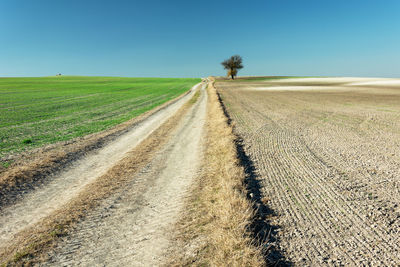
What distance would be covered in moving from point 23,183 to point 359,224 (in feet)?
29.8

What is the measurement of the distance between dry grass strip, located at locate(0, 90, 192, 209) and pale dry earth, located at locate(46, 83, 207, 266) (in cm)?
300

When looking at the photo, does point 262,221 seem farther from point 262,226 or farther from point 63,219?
point 63,219

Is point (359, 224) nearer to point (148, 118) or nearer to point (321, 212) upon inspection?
point (321, 212)

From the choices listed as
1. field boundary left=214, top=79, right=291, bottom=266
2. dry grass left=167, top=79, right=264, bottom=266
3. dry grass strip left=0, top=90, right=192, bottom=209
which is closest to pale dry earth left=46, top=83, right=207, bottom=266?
dry grass left=167, top=79, right=264, bottom=266

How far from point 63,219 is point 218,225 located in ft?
11.5

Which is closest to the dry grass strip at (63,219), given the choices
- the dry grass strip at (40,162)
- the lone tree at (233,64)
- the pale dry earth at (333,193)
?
the dry grass strip at (40,162)

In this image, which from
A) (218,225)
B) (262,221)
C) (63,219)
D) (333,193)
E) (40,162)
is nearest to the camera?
(218,225)

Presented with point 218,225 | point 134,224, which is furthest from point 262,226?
point 134,224

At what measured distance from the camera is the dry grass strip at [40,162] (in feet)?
22.3

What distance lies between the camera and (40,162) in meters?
8.58

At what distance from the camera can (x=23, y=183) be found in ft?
23.1

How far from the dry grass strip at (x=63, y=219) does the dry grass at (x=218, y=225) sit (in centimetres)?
237

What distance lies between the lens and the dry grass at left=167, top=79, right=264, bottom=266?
148 inches

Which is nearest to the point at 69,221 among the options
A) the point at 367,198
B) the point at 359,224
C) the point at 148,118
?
the point at 359,224
